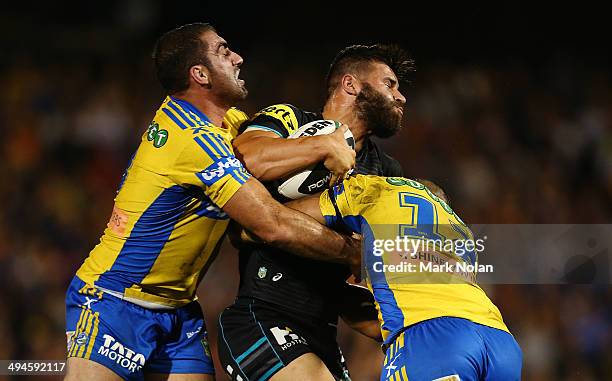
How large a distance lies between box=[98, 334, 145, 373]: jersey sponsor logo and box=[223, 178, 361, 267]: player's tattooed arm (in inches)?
33.0

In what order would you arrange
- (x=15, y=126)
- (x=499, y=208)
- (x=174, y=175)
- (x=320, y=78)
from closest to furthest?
(x=174, y=175), (x=499, y=208), (x=15, y=126), (x=320, y=78)

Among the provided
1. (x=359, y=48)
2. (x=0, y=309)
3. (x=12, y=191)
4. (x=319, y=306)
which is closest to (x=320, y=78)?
(x=12, y=191)

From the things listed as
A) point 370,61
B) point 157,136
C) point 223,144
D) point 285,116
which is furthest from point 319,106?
point 223,144

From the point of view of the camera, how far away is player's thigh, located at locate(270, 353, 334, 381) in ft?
13.4

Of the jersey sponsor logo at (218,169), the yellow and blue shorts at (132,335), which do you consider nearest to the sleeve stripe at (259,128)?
the jersey sponsor logo at (218,169)

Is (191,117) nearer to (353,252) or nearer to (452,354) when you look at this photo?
(353,252)

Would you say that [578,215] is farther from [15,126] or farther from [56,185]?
[15,126]

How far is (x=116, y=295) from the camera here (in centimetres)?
429

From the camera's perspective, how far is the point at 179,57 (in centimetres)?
450

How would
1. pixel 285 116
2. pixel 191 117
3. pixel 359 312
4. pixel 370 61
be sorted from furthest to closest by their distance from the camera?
pixel 370 61, pixel 359 312, pixel 285 116, pixel 191 117

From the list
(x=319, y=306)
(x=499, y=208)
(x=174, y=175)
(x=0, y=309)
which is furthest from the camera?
(x=499, y=208)

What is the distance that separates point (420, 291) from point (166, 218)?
4.39 ft

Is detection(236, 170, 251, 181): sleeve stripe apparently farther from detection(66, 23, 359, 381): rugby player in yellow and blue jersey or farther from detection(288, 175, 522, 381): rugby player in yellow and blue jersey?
detection(288, 175, 522, 381): rugby player in yellow and blue jersey

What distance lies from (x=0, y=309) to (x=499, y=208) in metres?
4.88
